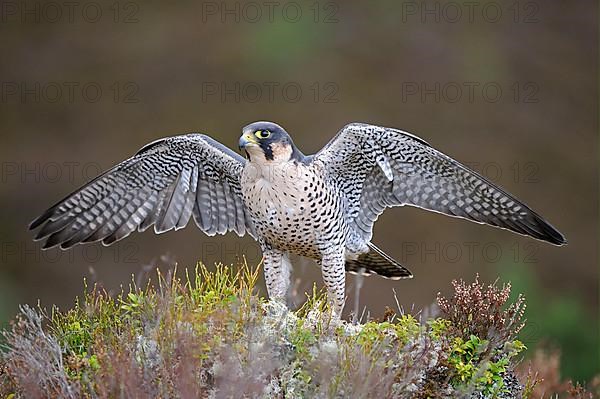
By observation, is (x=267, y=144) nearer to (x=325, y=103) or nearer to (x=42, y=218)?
(x=42, y=218)

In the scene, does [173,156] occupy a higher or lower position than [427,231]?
higher

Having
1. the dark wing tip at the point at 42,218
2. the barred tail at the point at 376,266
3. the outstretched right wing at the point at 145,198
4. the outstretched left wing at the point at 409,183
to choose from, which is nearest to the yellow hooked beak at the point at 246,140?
the outstretched left wing at the point at 409,183

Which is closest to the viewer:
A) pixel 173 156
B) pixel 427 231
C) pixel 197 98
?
pixel 173 156

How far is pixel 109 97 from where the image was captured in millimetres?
17406

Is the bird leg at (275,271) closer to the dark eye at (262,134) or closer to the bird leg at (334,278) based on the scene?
the bird leg at (334,278)

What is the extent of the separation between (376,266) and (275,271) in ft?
2.95

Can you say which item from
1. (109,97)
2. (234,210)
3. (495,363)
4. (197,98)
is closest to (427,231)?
(197,98)

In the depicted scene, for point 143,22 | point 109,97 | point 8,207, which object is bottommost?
point 8,207

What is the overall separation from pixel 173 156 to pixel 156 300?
66.1 inches

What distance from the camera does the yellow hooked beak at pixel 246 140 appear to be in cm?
576

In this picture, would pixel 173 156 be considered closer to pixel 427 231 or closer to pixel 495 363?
pixel 495 363

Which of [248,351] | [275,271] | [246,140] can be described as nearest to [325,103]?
[275,271]

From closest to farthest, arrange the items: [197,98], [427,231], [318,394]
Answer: [318,394]
[427,231]
[197,98]

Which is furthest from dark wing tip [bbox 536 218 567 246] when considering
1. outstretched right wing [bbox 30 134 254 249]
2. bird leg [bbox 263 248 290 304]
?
outstretched right wing [bbox 30 134 254 249]
